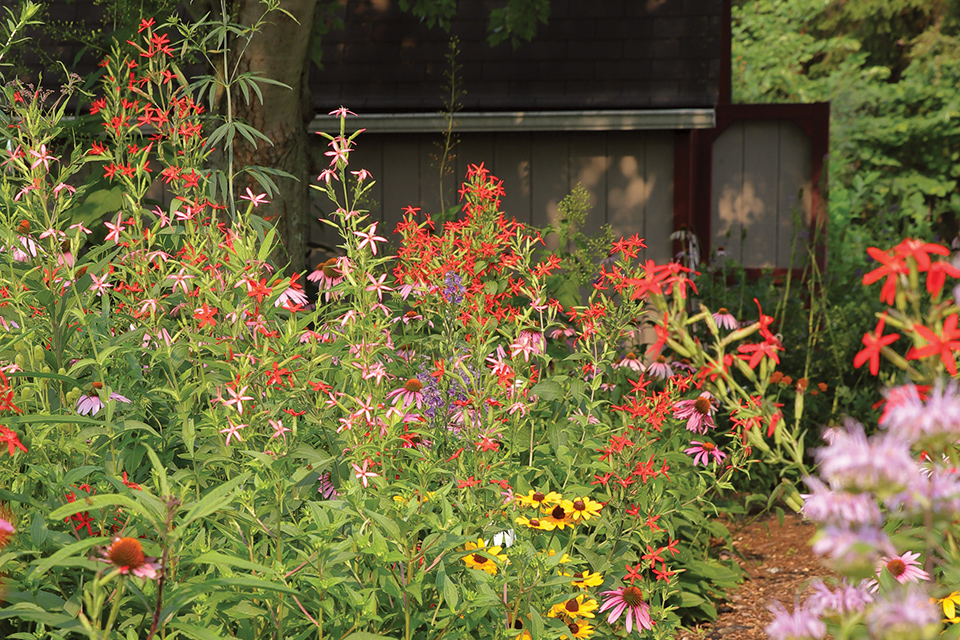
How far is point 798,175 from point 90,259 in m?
6.01

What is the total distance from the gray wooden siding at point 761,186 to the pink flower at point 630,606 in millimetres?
5070

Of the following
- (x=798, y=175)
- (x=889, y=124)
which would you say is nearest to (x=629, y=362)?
(x=798, y=175)

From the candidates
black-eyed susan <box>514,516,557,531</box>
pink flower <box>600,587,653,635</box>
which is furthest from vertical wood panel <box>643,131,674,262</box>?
black-eyed susan <box>514,516,557,531</box>

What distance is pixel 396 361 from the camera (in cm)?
271

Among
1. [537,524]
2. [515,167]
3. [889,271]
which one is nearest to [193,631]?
[537,524]

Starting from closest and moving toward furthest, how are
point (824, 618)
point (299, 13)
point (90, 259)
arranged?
point (824, 618), point (90, 259), point (299, 13)

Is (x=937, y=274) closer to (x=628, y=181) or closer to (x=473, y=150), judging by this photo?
(x=628, y=181)

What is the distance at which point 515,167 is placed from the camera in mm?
7242

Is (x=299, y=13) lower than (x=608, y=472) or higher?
higher

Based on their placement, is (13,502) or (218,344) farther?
(218,344)

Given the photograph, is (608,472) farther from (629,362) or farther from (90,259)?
(90,259)

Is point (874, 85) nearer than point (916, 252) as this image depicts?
No

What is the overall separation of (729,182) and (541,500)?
545 centimetres

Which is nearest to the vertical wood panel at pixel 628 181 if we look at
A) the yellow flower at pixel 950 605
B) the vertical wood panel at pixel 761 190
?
the vertical wood panel at pixel 761 190
